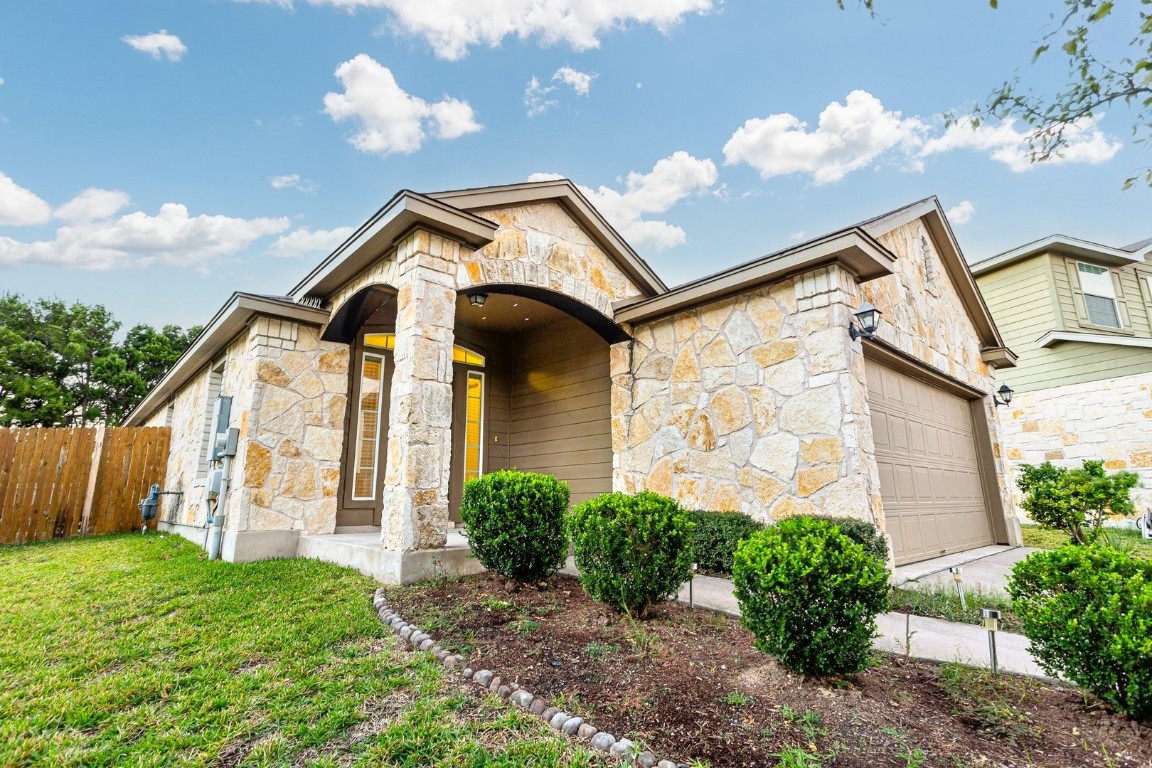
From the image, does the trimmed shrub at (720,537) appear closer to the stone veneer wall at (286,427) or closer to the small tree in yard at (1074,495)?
the stone veneer wall at (286,427)

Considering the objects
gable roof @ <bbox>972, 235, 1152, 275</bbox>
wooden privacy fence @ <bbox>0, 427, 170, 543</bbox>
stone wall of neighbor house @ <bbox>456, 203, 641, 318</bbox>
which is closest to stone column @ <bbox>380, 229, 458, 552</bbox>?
stone wall of neighbor house @ <bbox>456, 203, 641, 318</bbox>

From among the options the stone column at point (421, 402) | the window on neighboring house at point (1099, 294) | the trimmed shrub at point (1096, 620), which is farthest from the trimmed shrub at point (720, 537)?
the window on neighboring house at point (1099, 294)

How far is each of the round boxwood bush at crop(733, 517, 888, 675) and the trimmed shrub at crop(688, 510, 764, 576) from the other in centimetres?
A: 247

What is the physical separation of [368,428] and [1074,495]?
9.82 metres

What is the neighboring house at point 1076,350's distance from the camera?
912 cm

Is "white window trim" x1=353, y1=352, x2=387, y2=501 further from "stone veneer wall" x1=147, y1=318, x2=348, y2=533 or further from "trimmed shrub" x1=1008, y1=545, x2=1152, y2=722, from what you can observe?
"trimmed shrub" x1=1008, y1=545, x2=1152, y2=722

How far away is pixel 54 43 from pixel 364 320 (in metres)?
7.45

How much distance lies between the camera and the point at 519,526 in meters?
3.91

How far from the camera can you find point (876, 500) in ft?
14.6

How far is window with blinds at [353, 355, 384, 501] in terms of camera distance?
640 cm

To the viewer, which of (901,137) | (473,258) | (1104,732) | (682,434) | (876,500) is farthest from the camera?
(901,137)

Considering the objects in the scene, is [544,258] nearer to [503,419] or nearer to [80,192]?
[503,419]

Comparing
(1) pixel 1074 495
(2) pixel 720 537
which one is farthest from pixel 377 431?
(1) pixel 1074 495

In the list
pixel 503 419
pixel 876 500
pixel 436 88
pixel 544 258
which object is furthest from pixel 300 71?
pixel 876 500
